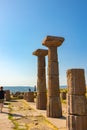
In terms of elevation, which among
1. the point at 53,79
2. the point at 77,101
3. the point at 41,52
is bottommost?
the point at 77,101

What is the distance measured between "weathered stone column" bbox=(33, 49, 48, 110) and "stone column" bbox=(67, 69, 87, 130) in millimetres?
8094

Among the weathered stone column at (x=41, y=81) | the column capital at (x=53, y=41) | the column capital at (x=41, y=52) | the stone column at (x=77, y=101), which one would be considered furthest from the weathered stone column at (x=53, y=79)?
the stone column at (x=77, y=101)

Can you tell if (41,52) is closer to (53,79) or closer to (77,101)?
(53,79)

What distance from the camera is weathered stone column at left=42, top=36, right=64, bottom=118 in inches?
505

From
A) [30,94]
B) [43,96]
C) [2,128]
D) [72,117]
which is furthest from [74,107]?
[30,94]

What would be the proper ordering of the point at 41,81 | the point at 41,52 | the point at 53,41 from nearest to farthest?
1. the point at 53,41
2. the point at 41,52
3. the point at 41,81

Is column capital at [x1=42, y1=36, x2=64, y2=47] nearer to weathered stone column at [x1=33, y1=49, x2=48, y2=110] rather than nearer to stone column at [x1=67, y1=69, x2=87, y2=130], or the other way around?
weathered stone column at [x1=33, y1=49, x2=48, y2=110]

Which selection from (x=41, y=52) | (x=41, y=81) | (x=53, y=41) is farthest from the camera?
(x=41, y=81)

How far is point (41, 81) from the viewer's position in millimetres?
16672

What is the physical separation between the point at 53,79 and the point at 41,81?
3.73 m

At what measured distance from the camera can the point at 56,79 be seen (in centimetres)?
1309

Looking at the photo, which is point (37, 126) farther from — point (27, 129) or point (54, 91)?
point (54, 91)

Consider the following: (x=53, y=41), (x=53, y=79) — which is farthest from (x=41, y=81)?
(x=53, y=41)

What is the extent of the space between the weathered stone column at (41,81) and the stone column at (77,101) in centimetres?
809
